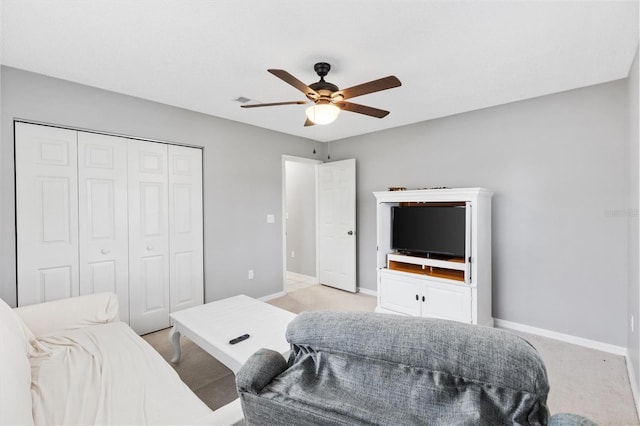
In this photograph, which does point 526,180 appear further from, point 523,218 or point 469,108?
point 469,108

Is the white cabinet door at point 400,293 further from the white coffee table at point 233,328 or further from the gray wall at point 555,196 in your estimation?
the white coffee table at point 233,328

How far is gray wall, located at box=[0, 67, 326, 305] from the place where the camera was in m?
2.41

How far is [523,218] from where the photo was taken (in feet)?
10.3

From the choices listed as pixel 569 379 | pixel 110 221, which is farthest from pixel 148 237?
pixel 569 379

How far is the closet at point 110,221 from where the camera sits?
252 cm

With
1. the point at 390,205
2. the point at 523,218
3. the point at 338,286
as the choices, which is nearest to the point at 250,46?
the point at 390,205

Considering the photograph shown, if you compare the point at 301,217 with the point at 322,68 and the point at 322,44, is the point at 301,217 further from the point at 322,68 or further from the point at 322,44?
the point at 322,44

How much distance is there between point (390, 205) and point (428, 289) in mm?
1099

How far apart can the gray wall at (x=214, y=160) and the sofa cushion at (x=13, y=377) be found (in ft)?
4.20

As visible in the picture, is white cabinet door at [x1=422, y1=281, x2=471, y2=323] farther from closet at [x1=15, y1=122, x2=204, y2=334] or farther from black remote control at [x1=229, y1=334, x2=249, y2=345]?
closet at [x1=15, y1=122, x2=204, y2=334]

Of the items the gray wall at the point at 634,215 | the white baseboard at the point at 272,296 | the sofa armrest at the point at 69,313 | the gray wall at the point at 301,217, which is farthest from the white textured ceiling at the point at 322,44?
the white baseboard at the point at 272,296

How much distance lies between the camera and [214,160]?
12.1 ft

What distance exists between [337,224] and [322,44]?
3047mm

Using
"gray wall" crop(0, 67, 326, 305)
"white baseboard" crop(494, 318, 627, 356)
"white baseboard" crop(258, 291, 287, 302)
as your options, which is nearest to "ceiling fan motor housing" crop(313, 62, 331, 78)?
"gray wall" crop(0, 67, 326, 305)
